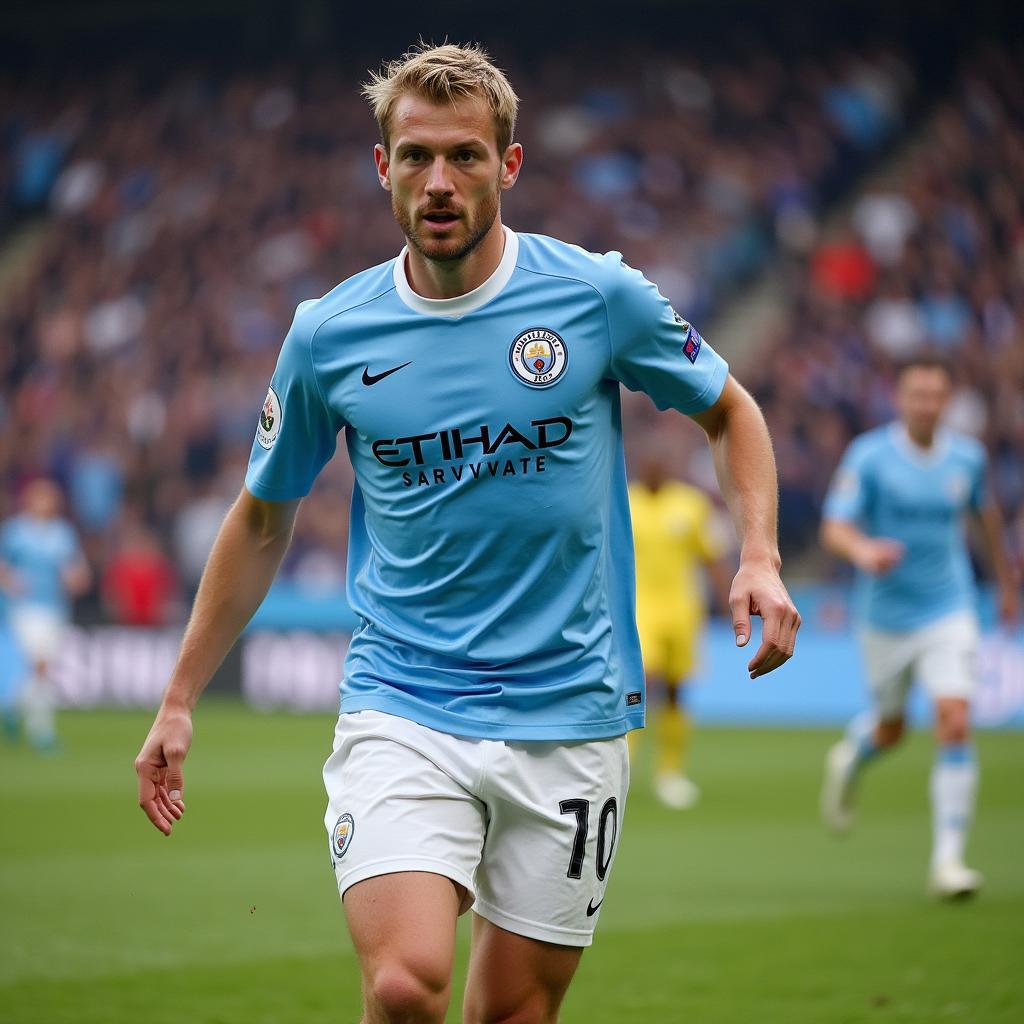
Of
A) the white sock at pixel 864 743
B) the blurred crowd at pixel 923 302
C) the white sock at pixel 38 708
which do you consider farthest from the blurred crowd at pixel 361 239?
the white sock at pixel 864 743

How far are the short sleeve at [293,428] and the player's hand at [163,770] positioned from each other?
57 centimetres

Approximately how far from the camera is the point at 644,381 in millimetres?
4059

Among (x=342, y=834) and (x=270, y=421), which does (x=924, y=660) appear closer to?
(x=270, y=421)

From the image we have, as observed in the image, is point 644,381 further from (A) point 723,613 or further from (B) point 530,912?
(A) point 723,613

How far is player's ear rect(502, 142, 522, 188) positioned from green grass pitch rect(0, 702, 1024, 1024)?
2143 mm

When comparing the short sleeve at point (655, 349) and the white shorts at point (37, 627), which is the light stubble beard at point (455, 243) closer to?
Answer: the short sleeve at point (655, 349)

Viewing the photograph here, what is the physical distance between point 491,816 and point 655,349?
42.4 inches

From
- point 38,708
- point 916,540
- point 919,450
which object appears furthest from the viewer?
point 38,708

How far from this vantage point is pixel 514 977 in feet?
12.9

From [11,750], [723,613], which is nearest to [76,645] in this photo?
[11,750]

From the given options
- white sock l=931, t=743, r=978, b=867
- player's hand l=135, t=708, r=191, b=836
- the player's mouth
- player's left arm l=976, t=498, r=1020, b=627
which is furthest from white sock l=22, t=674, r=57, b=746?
the player's mouth

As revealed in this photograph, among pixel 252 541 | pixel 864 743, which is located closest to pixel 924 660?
pixel 864 743

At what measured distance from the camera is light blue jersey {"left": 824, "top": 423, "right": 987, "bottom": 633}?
937 cm

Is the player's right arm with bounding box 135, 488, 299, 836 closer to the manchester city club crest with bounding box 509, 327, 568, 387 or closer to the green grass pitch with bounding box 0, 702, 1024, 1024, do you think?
the manchester city club crest with bounding box 509, 327, 568, 387
